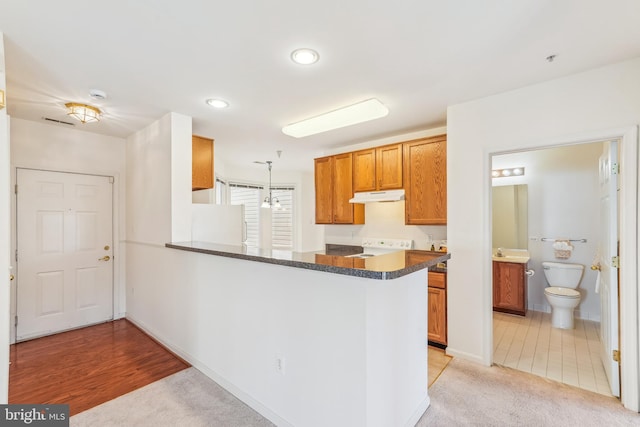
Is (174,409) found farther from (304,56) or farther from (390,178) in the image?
(390,178)

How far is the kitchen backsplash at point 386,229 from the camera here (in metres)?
3.65

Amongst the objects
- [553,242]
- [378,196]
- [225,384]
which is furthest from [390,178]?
[225,384]

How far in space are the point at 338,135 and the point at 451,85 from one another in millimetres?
1686

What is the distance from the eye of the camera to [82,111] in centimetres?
277

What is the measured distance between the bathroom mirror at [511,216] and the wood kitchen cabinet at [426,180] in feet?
6.45

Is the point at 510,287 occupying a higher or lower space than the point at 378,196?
lower

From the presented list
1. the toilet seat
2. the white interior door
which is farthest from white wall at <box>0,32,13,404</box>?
the toilet seat

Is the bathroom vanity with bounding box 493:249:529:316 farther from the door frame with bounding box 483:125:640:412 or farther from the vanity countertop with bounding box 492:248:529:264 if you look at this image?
the door frame with bounding box 483:125:640:412

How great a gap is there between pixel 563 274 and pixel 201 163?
16.3ft

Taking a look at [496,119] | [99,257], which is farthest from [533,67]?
[99,257]

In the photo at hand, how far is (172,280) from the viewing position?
2984mm

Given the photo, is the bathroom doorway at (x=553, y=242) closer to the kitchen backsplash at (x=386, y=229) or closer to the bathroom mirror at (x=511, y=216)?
the bathroom mirror at (x=511, y=216)

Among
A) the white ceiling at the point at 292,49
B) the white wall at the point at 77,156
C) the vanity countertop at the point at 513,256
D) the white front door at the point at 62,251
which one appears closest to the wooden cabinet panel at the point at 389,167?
the white ceiling at the point at 292,49

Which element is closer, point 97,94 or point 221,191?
point 97,94
